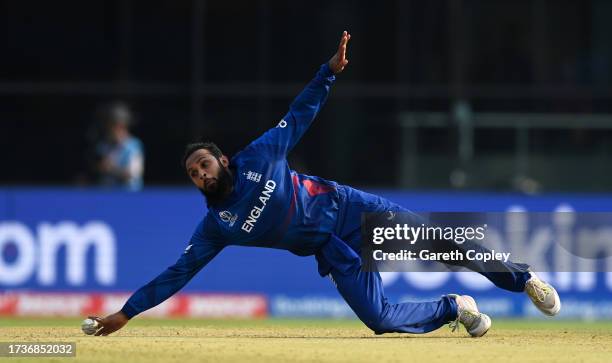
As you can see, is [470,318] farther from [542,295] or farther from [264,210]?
[264,210]

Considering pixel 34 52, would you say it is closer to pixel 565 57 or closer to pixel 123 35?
pixel 123 35

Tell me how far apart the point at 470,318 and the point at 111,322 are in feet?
9.29

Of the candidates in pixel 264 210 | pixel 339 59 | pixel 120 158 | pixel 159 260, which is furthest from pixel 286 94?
pixel 264 210

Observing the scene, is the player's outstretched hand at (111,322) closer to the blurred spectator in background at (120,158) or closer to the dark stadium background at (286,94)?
the blurred spectator in background at (120,158)

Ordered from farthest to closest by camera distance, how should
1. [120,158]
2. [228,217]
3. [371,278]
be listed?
1. [120,158]
2. [371,278]
3. [228,217]

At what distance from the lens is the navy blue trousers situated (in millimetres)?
11250

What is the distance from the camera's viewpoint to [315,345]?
11.1 m

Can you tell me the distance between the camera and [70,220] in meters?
17.0

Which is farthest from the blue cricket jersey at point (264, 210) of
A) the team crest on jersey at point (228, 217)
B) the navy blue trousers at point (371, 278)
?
the navy blue trousers at point (371, 278)

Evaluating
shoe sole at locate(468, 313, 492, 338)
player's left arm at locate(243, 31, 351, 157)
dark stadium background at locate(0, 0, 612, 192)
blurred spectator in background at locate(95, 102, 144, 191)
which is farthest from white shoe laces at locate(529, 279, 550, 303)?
dark stadium background at locate(0, 0, 612, 192)

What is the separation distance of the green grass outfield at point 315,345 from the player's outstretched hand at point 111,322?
96 mm

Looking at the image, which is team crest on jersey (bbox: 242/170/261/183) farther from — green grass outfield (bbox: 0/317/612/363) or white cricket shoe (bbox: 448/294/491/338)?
white cricket shoe (bbox: 448/294/491/338)

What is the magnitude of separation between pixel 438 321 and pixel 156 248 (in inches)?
250

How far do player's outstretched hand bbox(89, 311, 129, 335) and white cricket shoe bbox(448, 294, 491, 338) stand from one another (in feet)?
8.59
